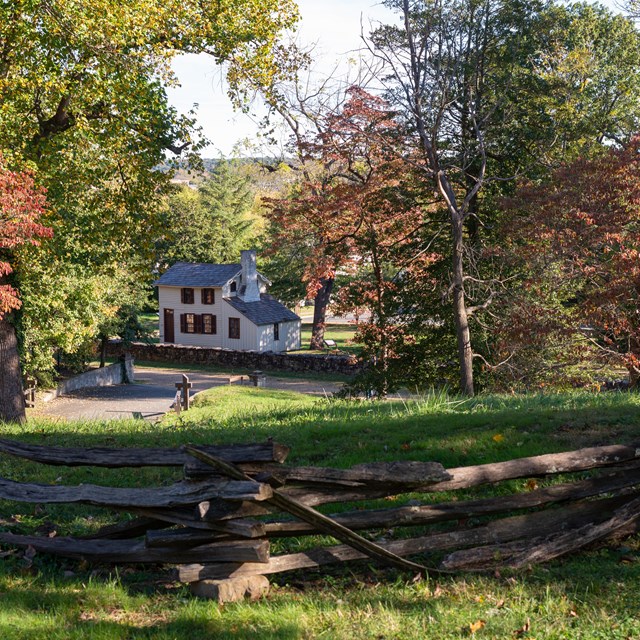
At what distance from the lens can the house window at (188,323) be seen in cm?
5122

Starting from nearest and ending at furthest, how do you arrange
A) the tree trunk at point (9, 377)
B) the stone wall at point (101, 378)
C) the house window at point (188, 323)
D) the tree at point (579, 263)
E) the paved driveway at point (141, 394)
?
the tree trunk at point (9, 377) < the tree at point (579, 263) < the paved driveway at point (141, 394) < the stone wall at point (101, 378) < the house window at point (188, 323)

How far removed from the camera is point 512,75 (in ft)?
67.9

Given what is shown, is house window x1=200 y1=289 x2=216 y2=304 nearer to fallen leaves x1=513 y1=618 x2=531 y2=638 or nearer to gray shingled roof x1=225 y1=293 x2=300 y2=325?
gray shingled roof x1=225 y1=293 x2=300 y2=325

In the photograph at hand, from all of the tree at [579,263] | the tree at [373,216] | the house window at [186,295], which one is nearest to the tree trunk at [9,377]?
the tree at [373,216]

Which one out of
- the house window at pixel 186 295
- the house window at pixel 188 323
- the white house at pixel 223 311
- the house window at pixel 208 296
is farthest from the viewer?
the house window at pixel 188 323

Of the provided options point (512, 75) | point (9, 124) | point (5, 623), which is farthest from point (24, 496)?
point (512, 75)

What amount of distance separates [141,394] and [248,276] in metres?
16.9

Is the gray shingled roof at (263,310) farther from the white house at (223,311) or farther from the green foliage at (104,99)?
the green foliage at (104,99)

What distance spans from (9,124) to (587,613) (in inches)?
552

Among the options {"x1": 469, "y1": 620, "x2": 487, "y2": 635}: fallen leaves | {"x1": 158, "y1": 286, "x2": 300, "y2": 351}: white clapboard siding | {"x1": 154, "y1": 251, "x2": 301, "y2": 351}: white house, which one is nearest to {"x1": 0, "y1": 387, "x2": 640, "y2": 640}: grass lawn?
{"x1": 469, "y1": 620, "x2": 487, "y2": 635}: fallen leaves

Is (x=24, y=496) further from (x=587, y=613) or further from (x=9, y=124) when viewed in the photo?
(x=9, y=124)

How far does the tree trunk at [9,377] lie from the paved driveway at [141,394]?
10611 mm

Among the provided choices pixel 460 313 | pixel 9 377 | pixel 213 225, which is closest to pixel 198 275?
pixel 213 225

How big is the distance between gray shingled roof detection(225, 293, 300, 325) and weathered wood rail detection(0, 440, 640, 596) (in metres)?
42.7
